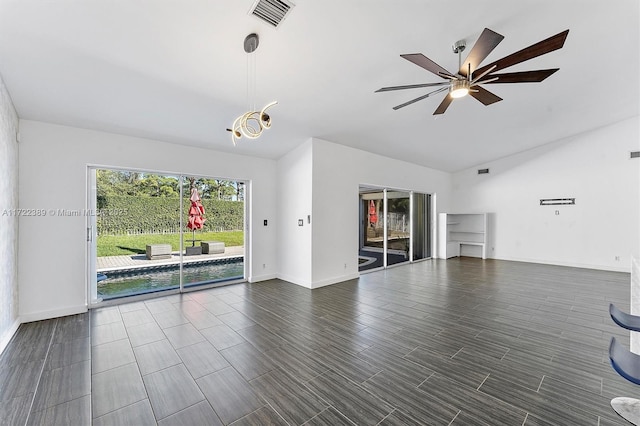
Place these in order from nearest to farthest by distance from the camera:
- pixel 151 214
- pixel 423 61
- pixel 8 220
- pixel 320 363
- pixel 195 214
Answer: pixel 423 61 → pixel 320 363 → pixel 8 220 → pixel 151 214 → pixel 195 214

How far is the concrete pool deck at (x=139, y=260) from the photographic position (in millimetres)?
4547

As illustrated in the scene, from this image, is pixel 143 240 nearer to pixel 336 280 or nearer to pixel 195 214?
pixel 195 214

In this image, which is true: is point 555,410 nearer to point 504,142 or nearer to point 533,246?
point 504,142

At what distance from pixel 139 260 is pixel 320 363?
176 inches

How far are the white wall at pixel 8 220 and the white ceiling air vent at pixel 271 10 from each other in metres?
2.83

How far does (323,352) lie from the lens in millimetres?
2850

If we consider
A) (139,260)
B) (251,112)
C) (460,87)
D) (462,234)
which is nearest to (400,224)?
(462,234)

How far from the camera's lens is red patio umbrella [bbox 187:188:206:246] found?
5277 mm

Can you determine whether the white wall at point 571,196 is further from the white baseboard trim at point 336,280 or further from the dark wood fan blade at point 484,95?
the dark wood fan blade at point 484,95

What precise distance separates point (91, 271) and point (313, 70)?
14.2 feet

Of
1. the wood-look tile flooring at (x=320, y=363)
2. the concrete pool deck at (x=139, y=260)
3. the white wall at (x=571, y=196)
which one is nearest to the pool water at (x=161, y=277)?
the concrete pool deck at (x=139, y=260)

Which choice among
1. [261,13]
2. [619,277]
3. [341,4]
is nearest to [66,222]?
[261,13]

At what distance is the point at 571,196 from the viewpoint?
7.41m

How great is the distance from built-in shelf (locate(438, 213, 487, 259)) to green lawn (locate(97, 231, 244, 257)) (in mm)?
6370
